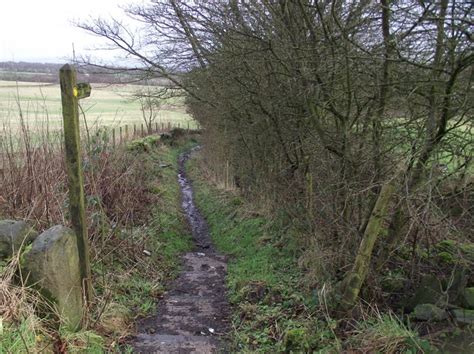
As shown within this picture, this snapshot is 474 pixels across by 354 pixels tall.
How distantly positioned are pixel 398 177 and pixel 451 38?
1.34 m

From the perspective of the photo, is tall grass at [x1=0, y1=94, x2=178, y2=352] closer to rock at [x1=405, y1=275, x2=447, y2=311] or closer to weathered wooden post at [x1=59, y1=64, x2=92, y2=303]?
weathered wooden post at [x1=59, y1=64, x2=92, y2=303]

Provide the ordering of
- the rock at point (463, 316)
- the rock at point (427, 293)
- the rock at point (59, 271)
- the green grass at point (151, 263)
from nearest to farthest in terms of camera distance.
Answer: the rock at point (463, 316) < the rock at point (59, 271) < the rock at point (427, 293) < the green grass at point (151, 263)

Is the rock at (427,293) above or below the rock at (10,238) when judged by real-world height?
below

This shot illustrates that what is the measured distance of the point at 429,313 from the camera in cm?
395

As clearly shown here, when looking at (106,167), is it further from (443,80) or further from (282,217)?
(443,80)

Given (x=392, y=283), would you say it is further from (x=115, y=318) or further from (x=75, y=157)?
(x=75, y=157)

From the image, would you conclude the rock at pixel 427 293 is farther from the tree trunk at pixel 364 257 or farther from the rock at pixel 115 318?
the rock at pixel 115 318

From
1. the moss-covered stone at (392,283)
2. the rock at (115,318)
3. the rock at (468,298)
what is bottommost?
the rock at (115,318)

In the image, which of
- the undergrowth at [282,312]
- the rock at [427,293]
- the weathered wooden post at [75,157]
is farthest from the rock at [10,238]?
the rock at [427,293]

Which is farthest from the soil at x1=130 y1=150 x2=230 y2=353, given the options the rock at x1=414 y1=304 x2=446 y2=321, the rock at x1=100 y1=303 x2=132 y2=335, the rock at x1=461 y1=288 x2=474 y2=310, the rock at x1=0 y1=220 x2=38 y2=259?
the rock at x1=461 y1=288 x2=474 y2=310

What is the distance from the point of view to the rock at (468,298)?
3.93m

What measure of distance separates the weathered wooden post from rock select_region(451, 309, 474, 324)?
364 cm

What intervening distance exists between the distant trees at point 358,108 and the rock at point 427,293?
1.59 feet

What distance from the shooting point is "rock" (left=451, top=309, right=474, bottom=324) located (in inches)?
146
